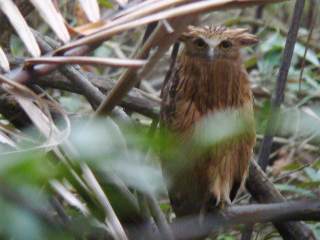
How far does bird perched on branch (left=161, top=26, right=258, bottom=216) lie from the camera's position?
248cm

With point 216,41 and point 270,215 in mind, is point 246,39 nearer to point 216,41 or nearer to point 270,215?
point 216,41

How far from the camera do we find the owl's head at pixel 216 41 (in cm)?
262

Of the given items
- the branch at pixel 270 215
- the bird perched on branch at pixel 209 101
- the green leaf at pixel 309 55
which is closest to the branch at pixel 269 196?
the bird perched on branch at pixel 209 101

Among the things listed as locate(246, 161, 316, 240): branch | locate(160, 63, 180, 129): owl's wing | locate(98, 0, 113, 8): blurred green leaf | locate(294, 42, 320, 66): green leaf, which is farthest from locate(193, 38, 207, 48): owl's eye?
locate(294, 42, 320, 66): green leaf

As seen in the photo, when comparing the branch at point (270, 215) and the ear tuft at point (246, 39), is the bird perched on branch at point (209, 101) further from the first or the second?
the branch at point (270, 215)

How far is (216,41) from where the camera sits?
2643mm

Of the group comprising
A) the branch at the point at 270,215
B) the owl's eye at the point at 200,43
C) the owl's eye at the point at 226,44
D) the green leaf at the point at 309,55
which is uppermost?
the owl's eye at the point at 200,43

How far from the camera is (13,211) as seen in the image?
2.11ft

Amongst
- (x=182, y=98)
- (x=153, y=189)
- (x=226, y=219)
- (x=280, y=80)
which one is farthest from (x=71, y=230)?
(x=182, y=98)

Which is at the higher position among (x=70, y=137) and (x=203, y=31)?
(x=70, y=137)

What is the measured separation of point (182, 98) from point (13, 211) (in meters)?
1.94

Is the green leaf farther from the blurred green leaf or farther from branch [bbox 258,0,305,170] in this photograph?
branch [bbox 258,0,305,170]

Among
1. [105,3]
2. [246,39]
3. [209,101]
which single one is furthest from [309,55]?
[105,3]

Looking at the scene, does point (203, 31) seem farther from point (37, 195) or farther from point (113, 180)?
point (37, 195)
